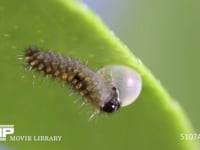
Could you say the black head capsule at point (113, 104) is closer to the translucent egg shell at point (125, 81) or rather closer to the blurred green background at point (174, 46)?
the translucent egg shell at point (125, 81)

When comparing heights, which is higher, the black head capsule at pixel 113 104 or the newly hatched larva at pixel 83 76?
the newly hatched larva at pixel 83 76

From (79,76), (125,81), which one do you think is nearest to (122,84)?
(125,81)

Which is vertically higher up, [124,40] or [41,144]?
[124,40]

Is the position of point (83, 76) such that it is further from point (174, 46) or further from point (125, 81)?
point (174, 46)

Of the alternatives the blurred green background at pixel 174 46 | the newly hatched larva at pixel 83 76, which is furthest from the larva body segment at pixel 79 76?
the blurred green background at pixel 174 46

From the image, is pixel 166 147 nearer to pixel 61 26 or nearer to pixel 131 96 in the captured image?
pixel 131 96

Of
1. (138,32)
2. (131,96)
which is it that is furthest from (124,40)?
(131,96)
